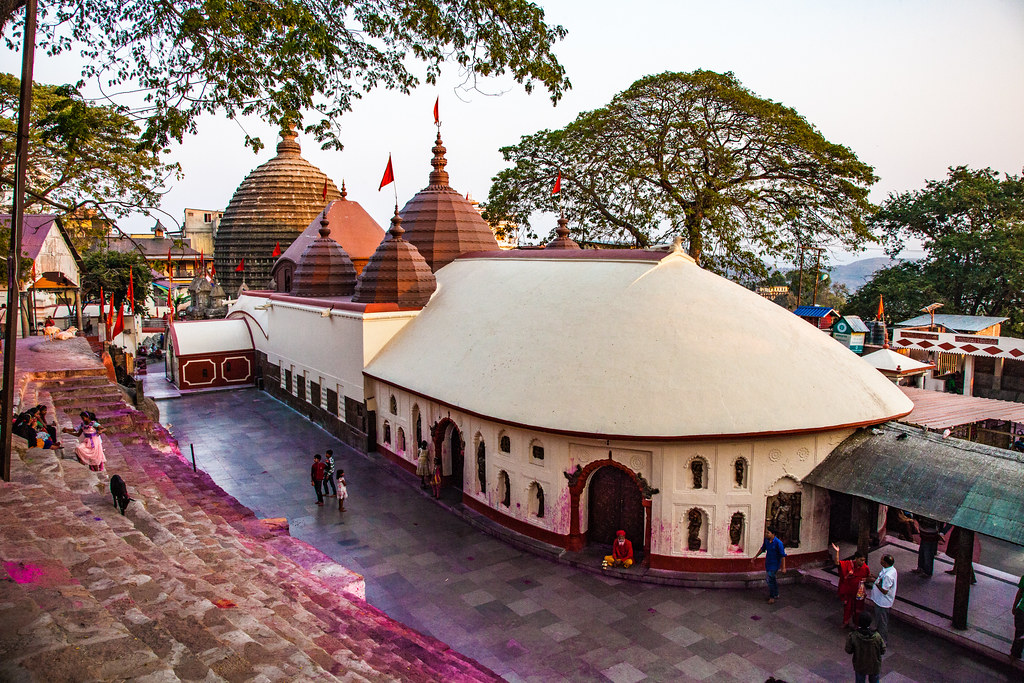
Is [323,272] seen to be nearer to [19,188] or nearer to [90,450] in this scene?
[90,450]

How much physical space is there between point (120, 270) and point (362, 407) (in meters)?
35.1

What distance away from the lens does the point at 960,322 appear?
33.0 metres

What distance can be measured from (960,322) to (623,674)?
31.2m

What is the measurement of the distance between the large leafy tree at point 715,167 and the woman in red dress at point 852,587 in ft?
62.3

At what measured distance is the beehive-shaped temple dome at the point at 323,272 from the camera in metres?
27.5

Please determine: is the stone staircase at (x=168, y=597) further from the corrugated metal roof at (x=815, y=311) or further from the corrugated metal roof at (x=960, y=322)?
the corrugated metal roof at (x=960, y=322)

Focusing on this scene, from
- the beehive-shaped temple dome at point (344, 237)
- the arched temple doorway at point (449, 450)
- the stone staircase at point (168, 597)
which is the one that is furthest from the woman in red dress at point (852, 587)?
the beehive-shaped temple dome at point (344, 237)

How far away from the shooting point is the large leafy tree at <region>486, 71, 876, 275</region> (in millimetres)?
27250

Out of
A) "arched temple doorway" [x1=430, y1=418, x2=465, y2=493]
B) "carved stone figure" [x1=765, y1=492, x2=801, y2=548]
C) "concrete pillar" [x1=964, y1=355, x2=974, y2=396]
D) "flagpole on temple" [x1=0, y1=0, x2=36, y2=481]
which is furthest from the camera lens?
"concrete pillar" [x1=964, y1=355, x2=974, y2=396]

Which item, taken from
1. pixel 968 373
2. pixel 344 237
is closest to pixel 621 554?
pixel 968 373

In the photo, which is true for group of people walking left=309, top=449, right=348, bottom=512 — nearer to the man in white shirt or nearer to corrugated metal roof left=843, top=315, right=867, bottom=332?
the man in white shirt

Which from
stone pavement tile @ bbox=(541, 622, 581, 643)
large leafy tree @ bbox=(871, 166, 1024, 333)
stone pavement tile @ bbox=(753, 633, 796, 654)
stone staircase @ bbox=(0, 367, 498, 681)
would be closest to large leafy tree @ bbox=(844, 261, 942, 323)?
large leafy tree @ bbox=(871, 166, 1024, 333)

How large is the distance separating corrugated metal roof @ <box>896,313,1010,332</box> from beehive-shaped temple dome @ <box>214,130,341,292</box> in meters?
34.1

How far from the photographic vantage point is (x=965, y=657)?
404 inches
